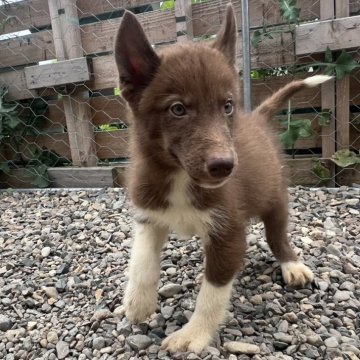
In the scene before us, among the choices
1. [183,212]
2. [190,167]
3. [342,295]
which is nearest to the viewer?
[190,167]

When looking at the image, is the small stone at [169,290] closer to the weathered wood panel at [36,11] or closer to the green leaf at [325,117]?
the green leaf at [325,117]

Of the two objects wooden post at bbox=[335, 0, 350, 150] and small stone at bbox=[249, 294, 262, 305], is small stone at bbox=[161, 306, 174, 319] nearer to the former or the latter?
small stone at bbox=[249, 294, 262, 305]

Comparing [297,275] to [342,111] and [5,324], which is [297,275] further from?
[342,111]

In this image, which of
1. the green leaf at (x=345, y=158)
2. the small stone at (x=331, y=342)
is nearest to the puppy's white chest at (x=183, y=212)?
the small stone at (x=331, y=342)

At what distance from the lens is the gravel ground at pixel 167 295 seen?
1904 millimetres

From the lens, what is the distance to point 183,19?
13.6ft

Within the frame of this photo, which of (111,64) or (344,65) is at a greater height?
(111,64)

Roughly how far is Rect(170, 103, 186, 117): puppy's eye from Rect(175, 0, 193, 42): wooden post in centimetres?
260

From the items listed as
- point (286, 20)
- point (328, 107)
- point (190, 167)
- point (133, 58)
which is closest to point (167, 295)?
point (190, 167)

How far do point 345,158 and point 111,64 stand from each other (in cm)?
239

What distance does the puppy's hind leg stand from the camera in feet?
7.55

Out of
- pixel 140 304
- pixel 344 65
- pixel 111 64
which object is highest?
pixel 111 64

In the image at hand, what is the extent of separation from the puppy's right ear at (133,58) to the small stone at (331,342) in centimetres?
128

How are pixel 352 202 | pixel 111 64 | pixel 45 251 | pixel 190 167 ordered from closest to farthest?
pixel 190 167 < pixel 45 251 < pixel 352 202 < pixel 111 64
